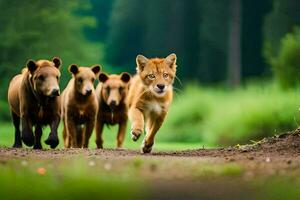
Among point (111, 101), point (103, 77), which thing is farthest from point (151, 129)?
point (103, 77)

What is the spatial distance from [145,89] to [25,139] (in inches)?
67.3

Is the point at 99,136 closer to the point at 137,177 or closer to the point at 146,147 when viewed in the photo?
the point at 146,147

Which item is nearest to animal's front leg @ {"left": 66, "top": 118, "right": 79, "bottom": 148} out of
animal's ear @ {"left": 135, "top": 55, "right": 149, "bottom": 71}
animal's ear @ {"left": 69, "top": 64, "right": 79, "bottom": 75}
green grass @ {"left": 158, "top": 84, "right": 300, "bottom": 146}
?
animal's ear @ {"left": 69, "top": 64, "right": 79, "bottom": 75}

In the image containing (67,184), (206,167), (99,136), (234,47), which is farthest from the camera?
(234,47)

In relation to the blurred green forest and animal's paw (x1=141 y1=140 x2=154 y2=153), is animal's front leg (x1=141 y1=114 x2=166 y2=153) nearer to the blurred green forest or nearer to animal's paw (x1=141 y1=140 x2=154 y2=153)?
animal's paw (x1=141 y1=140 x2=154 y2=153)

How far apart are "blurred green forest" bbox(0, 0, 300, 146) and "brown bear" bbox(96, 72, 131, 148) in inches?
184

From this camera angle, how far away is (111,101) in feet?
40.3

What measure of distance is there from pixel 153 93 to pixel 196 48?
26267 mm

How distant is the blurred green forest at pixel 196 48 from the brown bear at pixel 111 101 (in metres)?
4.68

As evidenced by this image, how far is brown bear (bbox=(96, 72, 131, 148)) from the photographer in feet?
41.0

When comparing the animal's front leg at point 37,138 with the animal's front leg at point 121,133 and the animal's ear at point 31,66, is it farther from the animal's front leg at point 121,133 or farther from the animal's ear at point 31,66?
the animal's front leg at point 121,133

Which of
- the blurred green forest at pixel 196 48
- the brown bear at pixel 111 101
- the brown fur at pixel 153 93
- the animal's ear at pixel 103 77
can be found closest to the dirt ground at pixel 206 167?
the brown fur at pixel 153 93

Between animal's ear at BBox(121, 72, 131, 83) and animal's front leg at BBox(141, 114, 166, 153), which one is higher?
animal's ear at BBox(121, 72, 131, 83)

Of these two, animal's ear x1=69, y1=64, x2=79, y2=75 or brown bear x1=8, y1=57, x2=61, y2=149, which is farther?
animal's ear x1=69, y1=64, x2=79, y2=75
